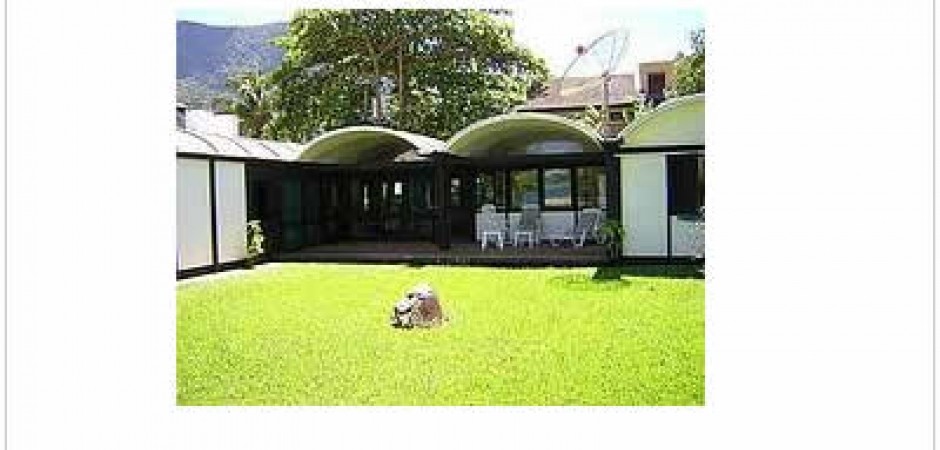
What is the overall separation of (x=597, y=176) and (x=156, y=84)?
736 cm

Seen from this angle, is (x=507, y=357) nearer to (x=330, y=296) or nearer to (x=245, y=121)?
(x=330, y=296)

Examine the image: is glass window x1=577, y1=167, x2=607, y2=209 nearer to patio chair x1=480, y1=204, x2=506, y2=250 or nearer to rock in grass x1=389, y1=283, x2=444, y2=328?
patio chair x1=480, y1=204, x2=506, y2=250

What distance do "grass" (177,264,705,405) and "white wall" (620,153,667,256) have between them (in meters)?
1.16

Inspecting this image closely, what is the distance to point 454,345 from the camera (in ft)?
21.4

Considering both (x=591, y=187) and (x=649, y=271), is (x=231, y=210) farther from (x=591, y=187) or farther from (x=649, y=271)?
(x=591, y=187)

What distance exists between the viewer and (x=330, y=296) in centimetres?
823

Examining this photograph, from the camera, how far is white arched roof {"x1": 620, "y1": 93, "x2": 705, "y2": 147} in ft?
31.6

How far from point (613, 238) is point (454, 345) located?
374 cm

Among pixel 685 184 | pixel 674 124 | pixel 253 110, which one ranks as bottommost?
pixel 685 184

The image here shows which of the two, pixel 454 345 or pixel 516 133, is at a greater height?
pixel 516 133

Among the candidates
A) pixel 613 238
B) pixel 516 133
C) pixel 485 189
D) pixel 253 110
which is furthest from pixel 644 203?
pixel 253 110

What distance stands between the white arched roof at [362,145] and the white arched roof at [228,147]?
1.09ft
